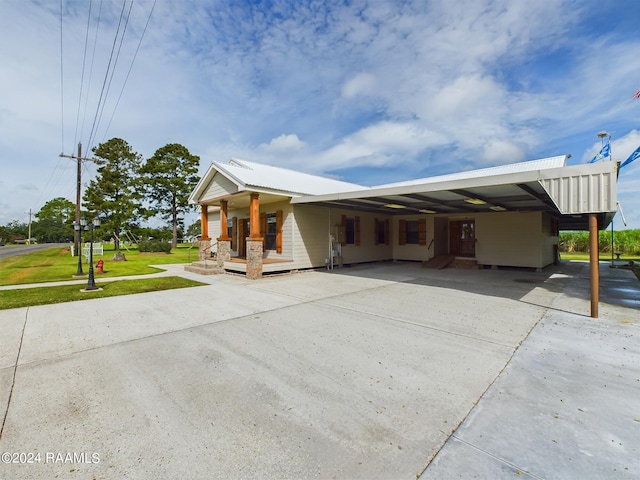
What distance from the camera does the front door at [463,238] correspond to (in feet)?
46.8

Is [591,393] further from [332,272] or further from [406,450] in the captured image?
[332,272]

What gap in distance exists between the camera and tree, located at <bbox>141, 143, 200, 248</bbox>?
27625 mm

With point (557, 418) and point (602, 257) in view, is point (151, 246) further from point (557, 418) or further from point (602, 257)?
point (602, 257)

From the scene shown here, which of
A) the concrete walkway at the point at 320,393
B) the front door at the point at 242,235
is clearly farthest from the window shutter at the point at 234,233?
the concrete walkway at the point at 320,393

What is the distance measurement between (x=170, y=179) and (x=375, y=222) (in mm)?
22158

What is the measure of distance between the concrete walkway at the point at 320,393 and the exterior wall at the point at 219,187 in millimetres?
6582

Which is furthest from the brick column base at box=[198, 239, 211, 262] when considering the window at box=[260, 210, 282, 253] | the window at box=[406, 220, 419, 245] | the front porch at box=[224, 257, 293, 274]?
the window at box=[406, 220, 419, 245]

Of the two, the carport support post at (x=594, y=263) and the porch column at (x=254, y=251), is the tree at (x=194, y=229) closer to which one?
the porch column at (x=254, y=251)

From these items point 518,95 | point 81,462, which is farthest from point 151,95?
point 518,95

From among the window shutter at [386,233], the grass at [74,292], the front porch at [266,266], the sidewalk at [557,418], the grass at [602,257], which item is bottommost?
the grass at [602,257]

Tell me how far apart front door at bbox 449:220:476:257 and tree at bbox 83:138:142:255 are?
26.3 meters

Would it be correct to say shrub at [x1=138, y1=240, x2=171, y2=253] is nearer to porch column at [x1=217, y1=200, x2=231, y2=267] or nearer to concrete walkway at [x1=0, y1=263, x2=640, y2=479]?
porch column at [x1=217, y1=200, x2=231, y2=267]

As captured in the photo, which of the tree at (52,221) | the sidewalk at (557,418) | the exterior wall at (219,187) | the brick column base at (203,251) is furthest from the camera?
the tree at (52,221)

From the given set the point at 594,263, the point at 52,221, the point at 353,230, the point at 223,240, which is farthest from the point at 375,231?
the point at 52,221
